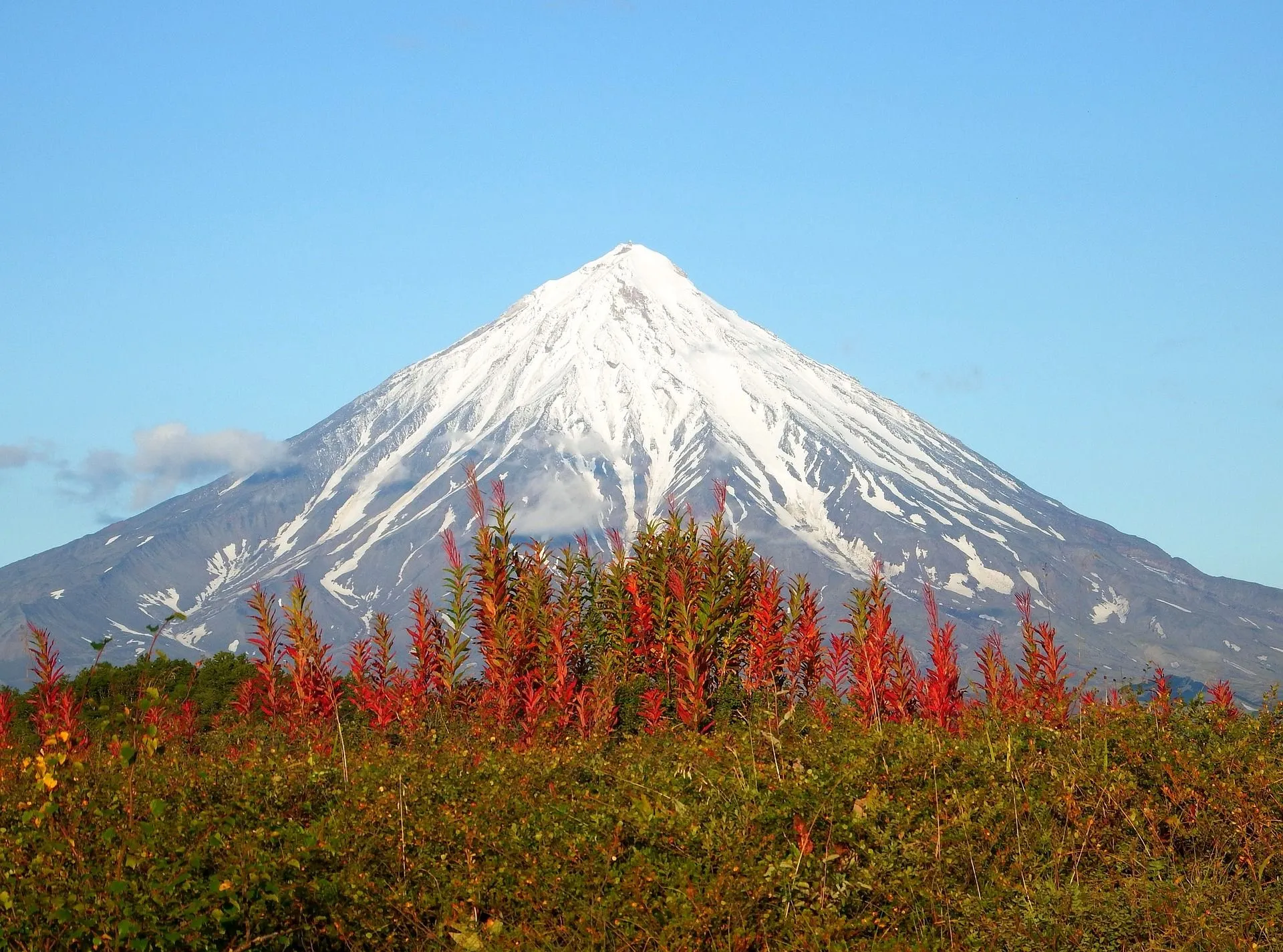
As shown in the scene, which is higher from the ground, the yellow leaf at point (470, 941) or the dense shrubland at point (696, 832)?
the dense shrubland at point (696, 832)

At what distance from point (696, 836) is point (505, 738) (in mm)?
5439

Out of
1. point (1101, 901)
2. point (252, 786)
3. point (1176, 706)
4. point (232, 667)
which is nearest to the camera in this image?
point (1101, 901)

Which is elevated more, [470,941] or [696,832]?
[696,832]

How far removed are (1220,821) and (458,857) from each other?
4754 mm

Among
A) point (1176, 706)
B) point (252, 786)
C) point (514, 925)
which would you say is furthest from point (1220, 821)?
point (252, 786)

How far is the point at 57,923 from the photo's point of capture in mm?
7172

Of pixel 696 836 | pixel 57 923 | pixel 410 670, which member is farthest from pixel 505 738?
pixel 57 923

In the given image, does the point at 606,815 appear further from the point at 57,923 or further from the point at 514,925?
the point at 57,923

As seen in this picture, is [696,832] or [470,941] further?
[696,832]

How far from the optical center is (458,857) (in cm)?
862

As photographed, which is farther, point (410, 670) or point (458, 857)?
point (410, 670)

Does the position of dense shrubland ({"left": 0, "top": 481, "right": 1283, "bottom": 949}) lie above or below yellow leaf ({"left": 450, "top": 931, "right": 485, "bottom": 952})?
above

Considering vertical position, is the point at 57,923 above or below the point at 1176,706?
below

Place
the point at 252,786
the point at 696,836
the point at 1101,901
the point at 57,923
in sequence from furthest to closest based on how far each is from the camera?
the point at 252,786 < the point at 696,836 < the point at 1101,901 < the point at 57,923
